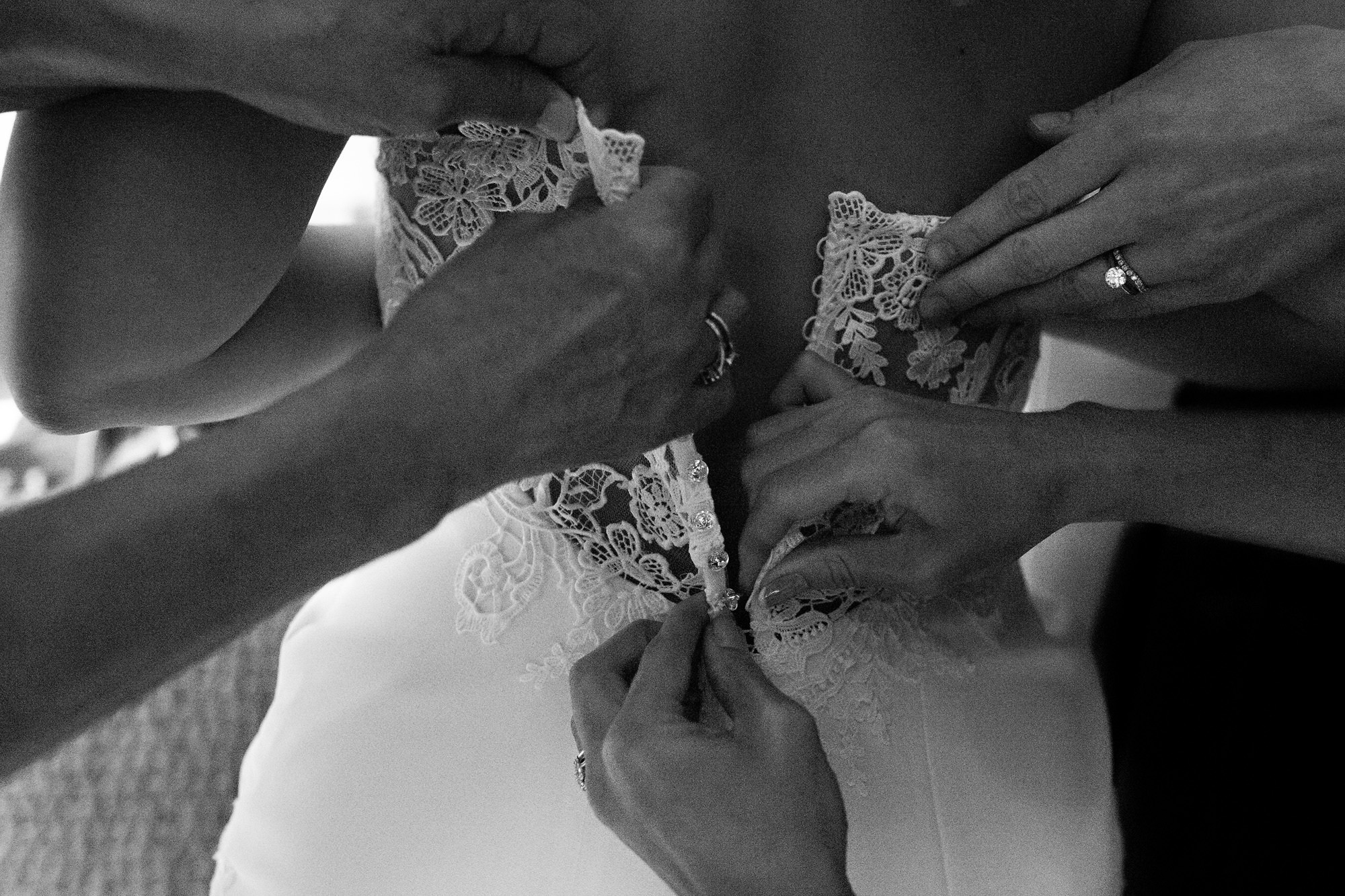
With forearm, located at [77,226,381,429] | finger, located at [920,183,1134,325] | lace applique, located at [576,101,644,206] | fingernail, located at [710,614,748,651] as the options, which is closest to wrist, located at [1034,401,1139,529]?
finger, located at [920,183,1134,325]

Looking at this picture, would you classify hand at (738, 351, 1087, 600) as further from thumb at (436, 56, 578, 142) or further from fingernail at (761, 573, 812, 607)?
thumb at (436, 56, 578, 142)

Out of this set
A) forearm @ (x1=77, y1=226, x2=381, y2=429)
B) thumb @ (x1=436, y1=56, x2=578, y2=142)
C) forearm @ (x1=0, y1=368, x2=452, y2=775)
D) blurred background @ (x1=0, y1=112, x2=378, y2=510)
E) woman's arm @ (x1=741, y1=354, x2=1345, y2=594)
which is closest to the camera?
forearm @ (x1=0, y1=368, x2=452, y2=775)

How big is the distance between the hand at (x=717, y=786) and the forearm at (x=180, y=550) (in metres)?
0.18

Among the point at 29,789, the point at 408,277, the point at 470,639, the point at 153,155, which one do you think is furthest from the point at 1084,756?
the point at 29,789

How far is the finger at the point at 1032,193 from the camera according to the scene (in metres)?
0.75

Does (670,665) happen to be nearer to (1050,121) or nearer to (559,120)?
(559,120)

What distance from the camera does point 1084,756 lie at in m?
0.89

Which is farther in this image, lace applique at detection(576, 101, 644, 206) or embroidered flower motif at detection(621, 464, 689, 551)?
embroidered flower motif at detection(621, 464, 689, 551)

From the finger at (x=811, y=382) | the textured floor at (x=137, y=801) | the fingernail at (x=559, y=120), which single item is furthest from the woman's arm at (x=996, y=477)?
the textured floor at (x=137, y=801)

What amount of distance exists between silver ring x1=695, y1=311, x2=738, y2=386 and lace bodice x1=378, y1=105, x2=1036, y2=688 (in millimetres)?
47

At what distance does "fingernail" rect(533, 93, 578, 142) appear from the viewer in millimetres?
692

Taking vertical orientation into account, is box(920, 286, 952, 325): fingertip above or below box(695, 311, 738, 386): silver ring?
below

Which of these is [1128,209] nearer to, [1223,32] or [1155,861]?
[1223,32]

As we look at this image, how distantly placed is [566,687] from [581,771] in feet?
0.34
